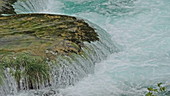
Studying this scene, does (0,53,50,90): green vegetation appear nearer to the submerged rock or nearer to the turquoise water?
Result: the turquoise water

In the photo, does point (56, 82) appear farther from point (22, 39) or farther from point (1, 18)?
point (1, 18)

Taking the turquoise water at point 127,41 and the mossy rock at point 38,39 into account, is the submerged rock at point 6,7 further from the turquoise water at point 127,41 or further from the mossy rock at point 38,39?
the mossy rock at point 38,39

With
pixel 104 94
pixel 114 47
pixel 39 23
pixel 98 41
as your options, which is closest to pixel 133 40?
pixel 114 47

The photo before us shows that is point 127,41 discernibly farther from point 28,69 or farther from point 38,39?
point 28,69

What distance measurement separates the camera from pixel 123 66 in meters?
8.19

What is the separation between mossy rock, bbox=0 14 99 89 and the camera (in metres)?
7.01

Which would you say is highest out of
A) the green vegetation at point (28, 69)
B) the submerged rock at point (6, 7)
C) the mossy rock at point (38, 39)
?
the submerged rock at point (6, 7)

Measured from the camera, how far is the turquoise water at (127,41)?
725 centimetres

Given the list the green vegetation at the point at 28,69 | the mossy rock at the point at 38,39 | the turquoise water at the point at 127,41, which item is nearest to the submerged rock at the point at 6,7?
the turquoise water at the point at 127,41

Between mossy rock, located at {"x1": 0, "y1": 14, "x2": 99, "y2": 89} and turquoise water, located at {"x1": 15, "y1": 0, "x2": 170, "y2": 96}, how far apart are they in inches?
29.0

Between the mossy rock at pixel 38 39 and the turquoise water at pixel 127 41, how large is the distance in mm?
737

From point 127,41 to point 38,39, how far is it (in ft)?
9.17

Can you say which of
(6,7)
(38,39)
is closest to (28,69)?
(38,39)

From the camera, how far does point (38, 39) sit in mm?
7992
